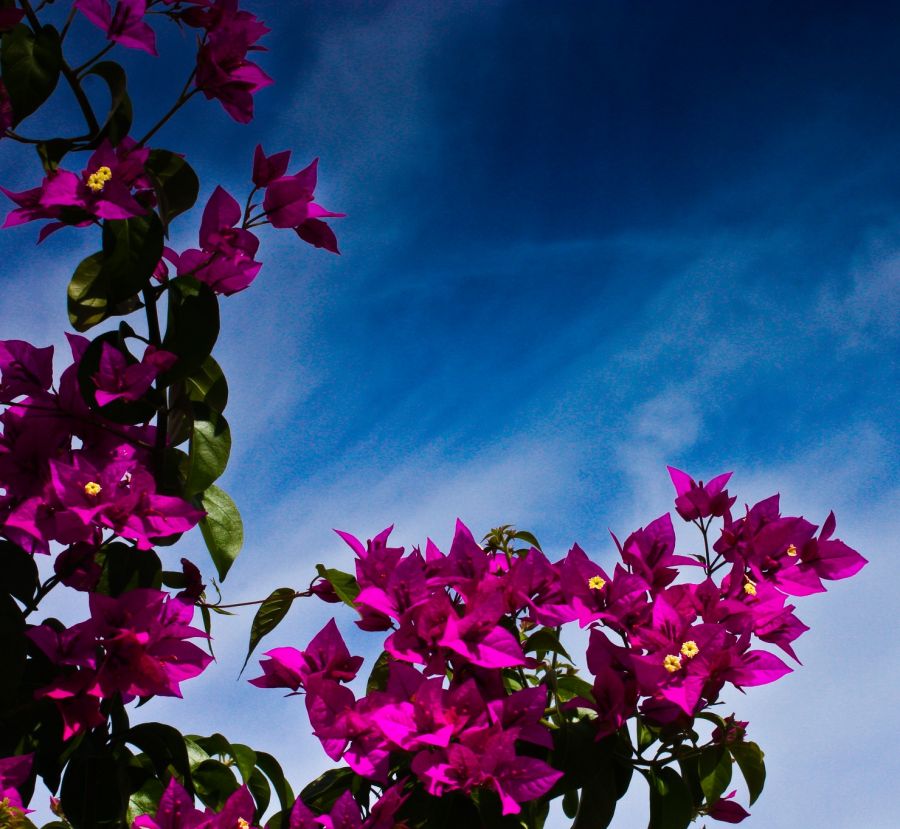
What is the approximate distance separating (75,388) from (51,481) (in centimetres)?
15

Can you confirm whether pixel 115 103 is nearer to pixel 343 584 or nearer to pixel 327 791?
pixel 343 584

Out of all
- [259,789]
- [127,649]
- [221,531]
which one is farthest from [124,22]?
[259,789]

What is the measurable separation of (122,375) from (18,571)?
0.34 meters

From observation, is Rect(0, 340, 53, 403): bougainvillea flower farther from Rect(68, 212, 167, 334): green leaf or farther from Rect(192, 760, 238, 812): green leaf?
Rect(192, 760, 238, 812): green leaf

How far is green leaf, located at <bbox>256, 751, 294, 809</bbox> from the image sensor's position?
5.47 ft

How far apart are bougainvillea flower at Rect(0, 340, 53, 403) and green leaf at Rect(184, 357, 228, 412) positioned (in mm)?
223

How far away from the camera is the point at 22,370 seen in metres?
1.50

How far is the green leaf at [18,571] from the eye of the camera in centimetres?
145

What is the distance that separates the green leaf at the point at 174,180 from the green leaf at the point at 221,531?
480 millimetres

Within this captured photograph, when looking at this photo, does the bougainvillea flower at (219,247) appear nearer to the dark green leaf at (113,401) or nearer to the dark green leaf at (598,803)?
the dark green leaf at (113,401)

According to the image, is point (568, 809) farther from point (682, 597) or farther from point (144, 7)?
point (144, 7)

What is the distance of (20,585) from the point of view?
1.45 m

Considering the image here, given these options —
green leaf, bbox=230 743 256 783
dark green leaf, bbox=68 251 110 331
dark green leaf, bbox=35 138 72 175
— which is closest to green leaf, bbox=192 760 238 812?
green leaf, bbox=230 743 256 783

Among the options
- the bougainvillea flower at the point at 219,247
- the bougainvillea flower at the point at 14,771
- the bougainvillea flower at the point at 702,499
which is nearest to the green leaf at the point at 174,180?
the bougainvillea flower at the point at 219,247
